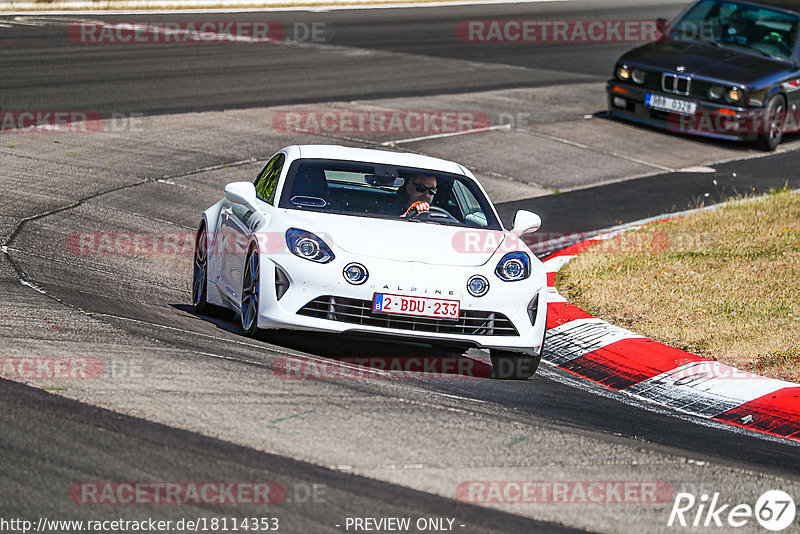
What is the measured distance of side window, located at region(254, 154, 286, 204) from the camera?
8.38 meters

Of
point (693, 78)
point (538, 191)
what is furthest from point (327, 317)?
point (693, 78)

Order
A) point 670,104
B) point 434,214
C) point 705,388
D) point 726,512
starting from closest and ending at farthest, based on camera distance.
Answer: point 726,512
point 705,388
point 434,214
point 670,104

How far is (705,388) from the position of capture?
786cm

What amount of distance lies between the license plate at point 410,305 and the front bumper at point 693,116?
10885 millimetres

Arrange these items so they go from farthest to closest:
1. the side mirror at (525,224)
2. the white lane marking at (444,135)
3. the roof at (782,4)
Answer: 1. the roof at (782,4)
2. the white lane marking at (444,135)
3. the side mirror at (525,224)

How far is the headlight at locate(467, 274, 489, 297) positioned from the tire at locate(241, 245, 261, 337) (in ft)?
4.17

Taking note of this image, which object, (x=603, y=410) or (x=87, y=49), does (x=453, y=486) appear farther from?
(x=87, y=49)

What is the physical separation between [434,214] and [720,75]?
990 centimetres

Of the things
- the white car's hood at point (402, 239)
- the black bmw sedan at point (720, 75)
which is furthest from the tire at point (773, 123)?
the white car's hood at point (402, 239)

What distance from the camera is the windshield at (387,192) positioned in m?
8.21

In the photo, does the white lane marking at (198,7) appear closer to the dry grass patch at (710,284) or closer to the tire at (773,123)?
the tire at (773,123)

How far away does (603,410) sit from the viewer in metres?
7.10

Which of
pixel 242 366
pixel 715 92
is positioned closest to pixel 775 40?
pixel 715 92

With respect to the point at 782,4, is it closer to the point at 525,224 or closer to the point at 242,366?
the point at 525,224
